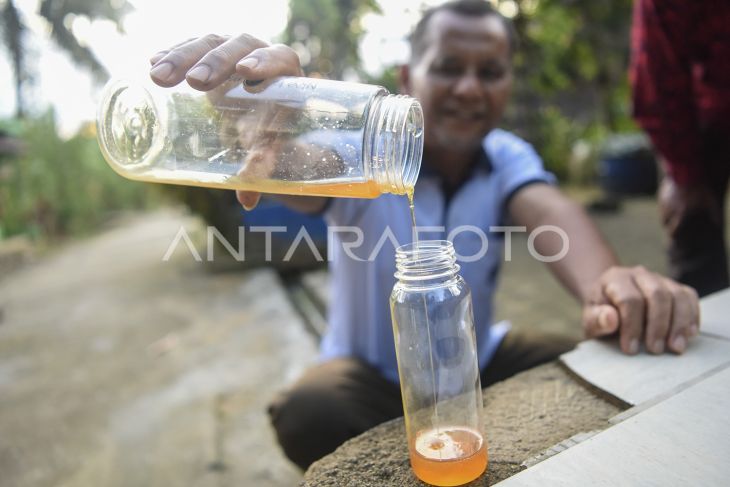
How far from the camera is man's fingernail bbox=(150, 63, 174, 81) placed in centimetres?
110

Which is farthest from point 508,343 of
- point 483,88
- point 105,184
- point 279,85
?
point 105,184

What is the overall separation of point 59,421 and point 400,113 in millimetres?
3244

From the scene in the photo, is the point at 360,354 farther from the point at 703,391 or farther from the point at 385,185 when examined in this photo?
the point at 703,391

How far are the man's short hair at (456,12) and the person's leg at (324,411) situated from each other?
1171 millimetres

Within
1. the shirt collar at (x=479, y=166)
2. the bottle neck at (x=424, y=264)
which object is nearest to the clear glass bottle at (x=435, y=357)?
the bottle neck at (x=424, y=264)

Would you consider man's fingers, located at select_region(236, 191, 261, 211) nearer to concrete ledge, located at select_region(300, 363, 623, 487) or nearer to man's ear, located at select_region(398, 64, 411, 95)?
concrete ledge, located at select_region(300, 363, 623, 487)

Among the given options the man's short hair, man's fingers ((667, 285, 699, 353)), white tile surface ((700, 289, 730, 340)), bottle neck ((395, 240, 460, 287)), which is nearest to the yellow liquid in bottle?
bottle neck ((395, 240, 460, 287))

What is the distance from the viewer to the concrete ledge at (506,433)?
1.01 m

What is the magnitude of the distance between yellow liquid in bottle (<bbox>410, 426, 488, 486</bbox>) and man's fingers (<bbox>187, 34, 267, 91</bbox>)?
29.1 inches

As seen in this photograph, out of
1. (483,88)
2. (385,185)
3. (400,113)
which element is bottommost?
(385,185)

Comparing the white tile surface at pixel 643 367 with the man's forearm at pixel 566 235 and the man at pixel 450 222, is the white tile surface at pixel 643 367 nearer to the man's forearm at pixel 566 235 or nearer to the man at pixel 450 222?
the man at pixel 450 222

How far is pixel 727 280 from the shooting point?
253cm

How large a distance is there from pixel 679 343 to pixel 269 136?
986 mm

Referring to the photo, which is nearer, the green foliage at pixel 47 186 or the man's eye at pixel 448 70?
the man's eye at pixel 448 70
